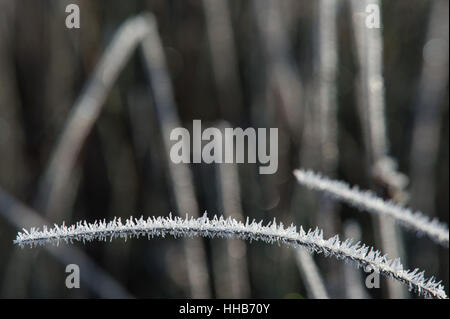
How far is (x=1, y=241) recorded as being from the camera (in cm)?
104

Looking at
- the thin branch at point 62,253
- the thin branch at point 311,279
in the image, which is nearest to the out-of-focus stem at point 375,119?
the thin branch at point 311,279

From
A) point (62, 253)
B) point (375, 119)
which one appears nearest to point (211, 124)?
point (62, 253)

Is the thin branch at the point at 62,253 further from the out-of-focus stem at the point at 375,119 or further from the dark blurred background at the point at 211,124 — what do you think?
the out-of-focus stem at the point at 375,119

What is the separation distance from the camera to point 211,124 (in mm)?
1120

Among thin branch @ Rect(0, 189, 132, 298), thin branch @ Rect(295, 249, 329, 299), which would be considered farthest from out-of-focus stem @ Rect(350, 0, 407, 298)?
thin branch @ Rect(0, 189, 132, 298)

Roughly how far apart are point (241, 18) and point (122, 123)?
13.6 inches

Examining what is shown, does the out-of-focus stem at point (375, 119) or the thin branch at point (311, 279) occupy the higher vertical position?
the out-of-focus stem at point (375, 119)

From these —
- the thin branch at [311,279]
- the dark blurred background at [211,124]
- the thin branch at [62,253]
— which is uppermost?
the dark blurred background at [211,124]

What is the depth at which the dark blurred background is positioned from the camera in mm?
907

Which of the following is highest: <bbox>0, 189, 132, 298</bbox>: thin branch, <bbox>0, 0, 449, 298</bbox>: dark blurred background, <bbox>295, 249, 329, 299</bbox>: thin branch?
<bbox>0, 0, 449, 298</bbox>: dark blurred background

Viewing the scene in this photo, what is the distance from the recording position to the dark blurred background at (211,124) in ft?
2.97

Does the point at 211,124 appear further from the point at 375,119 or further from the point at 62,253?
the point at 375,119

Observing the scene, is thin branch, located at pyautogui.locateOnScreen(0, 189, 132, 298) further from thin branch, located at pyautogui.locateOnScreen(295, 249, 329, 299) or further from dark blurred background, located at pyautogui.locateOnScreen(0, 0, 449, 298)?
thin branch, located at pyautogui.locateOnScreen(295, 249, 329, 299)
